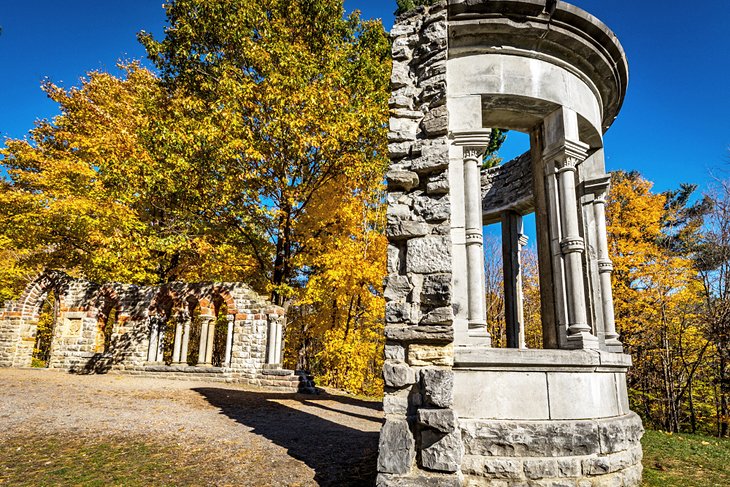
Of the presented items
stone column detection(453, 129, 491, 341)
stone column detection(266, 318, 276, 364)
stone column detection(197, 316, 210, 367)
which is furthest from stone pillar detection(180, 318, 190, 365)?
stone column detection(453, 129, 491, 341)

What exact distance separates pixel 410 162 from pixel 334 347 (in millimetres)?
8639

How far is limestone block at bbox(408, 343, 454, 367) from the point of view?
4.00 metres

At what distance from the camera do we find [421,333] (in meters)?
4.00

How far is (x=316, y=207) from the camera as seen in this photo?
43.9 ft

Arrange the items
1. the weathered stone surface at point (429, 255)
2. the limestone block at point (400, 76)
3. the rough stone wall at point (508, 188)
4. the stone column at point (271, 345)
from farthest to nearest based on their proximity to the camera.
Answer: the stone column at point (271, 345)
the rough stone wall at point (508, 188)
the limestone block at point (400, 76)
the weathered stone surface at point (429, 255)

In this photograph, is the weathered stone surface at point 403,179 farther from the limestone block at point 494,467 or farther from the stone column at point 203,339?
Answer: the stone column at point 203,339

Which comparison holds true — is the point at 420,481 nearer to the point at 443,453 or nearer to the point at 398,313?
the point at 443,453

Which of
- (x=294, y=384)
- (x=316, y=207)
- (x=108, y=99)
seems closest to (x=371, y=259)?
(x=316, y=207)

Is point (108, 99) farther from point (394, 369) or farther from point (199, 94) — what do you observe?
point (394, 369)

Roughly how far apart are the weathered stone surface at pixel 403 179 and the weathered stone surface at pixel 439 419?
2176mm

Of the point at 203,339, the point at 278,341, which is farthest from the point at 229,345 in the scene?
the point at 278,341

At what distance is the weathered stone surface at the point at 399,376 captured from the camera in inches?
154

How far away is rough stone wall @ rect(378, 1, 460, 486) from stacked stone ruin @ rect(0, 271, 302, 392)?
363 inches

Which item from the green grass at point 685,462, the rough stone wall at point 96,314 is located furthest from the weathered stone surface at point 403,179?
the rough stone wall at point 96,314
